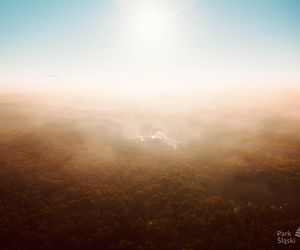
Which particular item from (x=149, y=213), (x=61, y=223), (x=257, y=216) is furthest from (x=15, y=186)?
(x=257, y=216)

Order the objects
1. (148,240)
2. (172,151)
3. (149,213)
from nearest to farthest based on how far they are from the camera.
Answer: (148,240)
(149,213)
(172,151)

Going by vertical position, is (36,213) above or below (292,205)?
above

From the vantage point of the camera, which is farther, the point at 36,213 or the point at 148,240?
the point at 36,213

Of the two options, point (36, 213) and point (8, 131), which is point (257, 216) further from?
point (8, 131)

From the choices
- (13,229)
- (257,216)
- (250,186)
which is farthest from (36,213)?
(250,186)

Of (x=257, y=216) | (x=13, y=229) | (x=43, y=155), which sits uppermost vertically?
(x=43, y=155)

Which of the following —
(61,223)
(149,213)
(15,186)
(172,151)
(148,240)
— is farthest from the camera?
(172,151)
